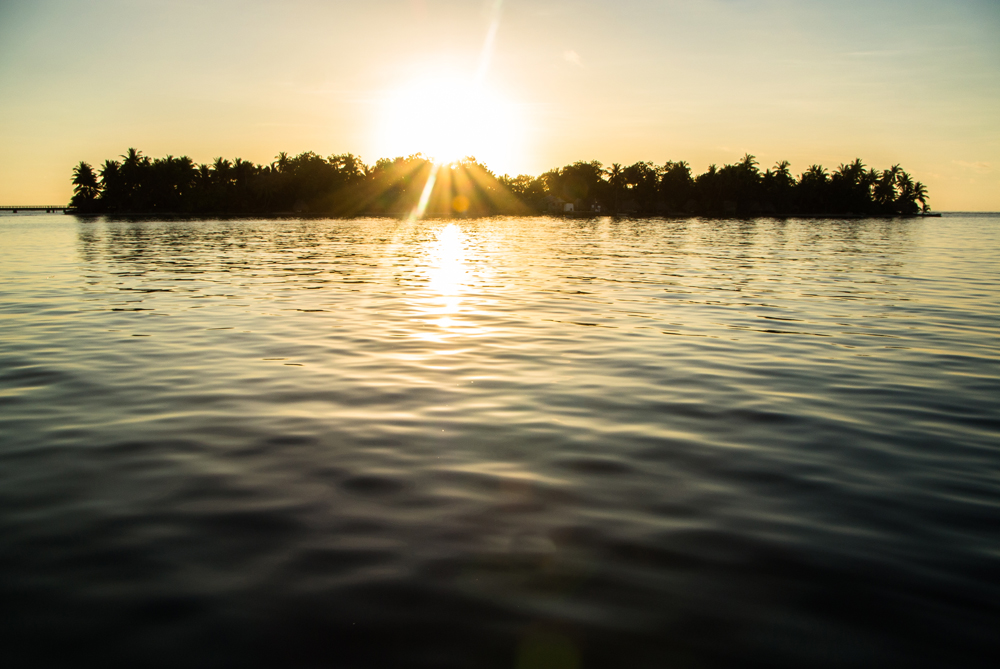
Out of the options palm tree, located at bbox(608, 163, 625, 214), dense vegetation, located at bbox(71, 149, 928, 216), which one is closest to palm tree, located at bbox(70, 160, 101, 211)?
dense vegetation, located at bbox(71, 149, 928, 216)

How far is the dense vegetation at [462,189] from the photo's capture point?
123625 mm

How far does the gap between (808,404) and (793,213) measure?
16720 cm

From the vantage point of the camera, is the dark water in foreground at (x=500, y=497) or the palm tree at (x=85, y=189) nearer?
the dark water in foreground at (x=500, y=497)

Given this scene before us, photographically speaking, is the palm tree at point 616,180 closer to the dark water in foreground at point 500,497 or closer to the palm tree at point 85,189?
the palm tree at point 85,189

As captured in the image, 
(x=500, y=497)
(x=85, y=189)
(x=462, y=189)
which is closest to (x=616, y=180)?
(x=462, y=189)

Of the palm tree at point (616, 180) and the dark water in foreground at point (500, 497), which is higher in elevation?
the palm tree at point (616, 180)

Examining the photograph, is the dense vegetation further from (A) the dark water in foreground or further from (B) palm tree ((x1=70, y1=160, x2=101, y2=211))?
(A) the dark water in foreground

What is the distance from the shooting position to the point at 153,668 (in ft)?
9.26

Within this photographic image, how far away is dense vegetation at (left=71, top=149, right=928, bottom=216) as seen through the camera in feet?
406

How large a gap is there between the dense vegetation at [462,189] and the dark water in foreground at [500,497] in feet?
414

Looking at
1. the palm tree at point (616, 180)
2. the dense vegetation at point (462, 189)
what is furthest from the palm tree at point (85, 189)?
the palm tree at point (616, 180)

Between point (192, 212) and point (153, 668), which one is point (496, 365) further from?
point (192, 212)

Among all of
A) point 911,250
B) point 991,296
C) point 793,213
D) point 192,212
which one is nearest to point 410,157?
point 192,212

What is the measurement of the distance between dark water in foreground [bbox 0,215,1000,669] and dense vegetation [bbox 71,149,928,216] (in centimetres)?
12633
